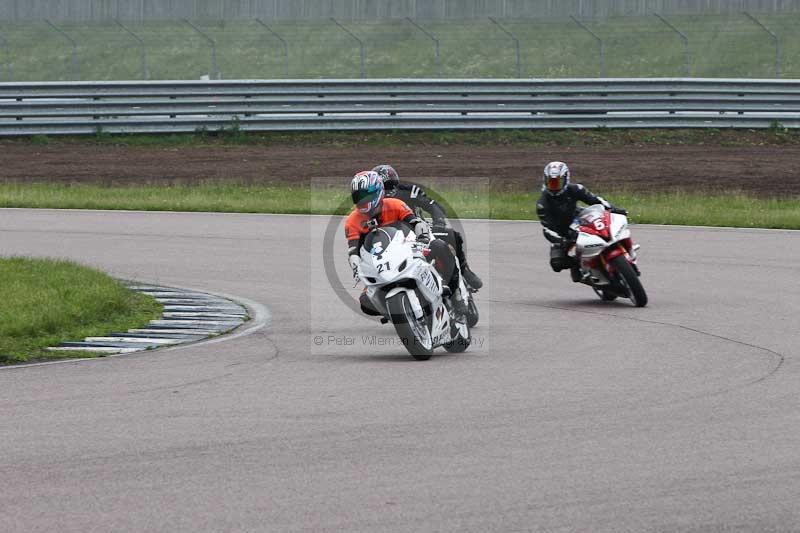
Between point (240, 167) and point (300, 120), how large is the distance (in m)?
3.35

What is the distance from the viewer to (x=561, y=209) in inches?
589

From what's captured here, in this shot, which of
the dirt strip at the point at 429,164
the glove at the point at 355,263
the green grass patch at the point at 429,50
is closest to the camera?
the glove at the point at 355,263

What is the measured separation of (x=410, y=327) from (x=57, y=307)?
3681mm

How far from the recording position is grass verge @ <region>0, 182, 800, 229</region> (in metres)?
22.6

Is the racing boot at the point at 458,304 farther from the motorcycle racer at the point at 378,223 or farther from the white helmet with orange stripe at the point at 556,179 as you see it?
the white helmet with orange stripe at the point at 556,179

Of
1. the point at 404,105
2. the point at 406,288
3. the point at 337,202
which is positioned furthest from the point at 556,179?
the point at 404,105

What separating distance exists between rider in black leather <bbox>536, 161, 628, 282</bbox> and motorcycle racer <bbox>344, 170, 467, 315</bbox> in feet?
10.6

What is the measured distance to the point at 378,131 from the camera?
106ft

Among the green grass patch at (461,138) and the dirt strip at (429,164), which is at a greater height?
the green grass patch at (461,138)

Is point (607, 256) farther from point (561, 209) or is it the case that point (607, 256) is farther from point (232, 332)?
point (232, 332)

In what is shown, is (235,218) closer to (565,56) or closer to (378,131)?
(378,131)

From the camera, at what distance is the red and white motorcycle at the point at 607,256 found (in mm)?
13906

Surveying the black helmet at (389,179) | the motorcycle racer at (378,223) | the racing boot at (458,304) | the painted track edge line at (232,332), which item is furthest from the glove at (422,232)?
the painted track edge line at (232,332)

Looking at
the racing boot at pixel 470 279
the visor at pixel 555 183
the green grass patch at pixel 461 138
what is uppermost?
the green grass patch at pixel 461 138
